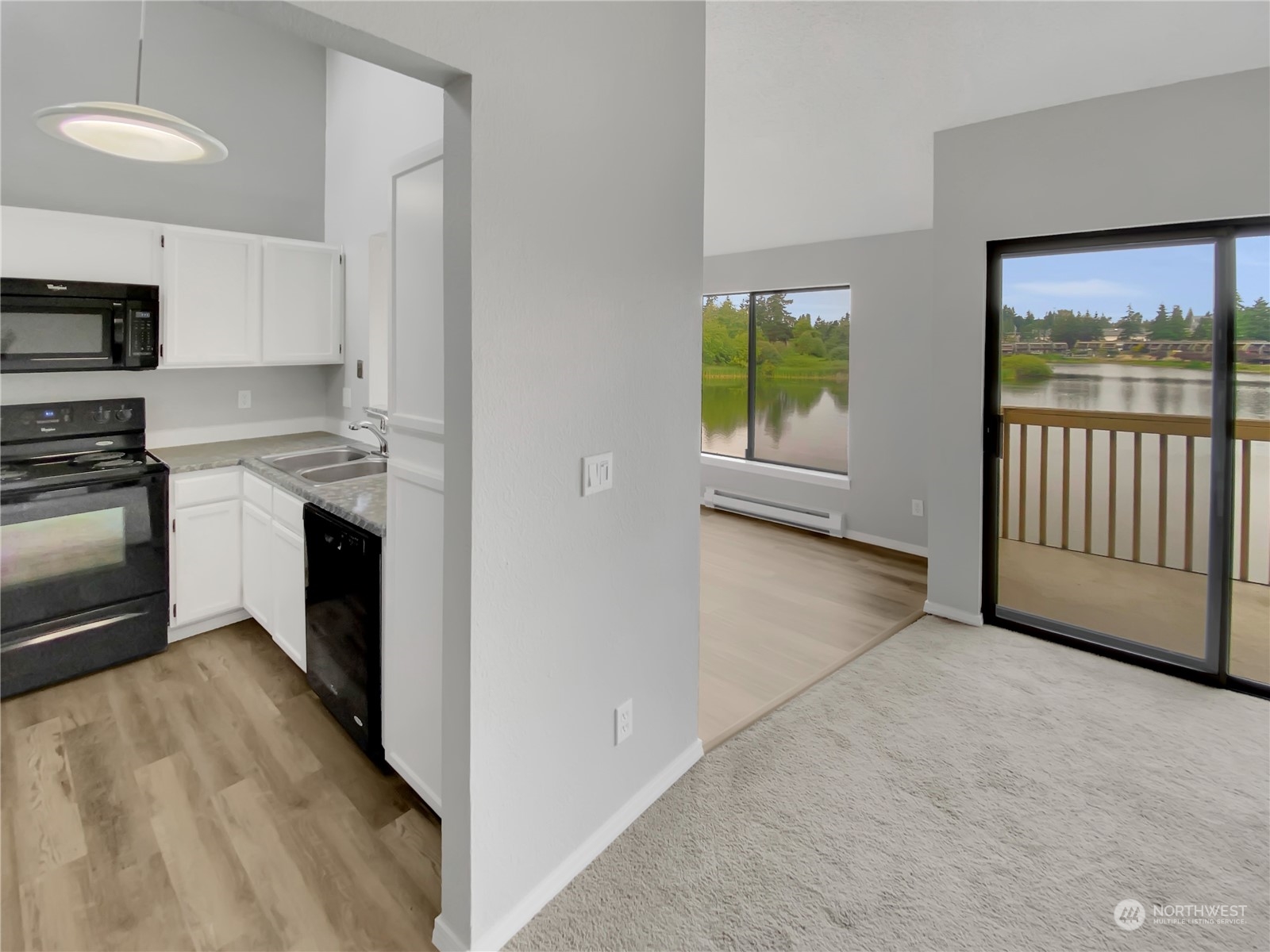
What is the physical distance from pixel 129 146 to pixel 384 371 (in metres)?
1.66

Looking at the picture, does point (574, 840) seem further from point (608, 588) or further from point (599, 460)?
point (599, 460)

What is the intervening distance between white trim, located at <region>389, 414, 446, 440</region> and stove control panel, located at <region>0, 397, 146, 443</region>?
209cm

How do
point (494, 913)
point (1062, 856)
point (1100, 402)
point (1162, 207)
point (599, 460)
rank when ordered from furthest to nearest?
point (1100, 402), point (1162, 207), point (1062, 856), point (599, 460), point (494, 913)

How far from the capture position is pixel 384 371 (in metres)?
3.53

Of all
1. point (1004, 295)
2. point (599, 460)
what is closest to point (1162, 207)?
point (1004, 295)

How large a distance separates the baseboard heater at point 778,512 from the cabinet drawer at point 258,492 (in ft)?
12.6

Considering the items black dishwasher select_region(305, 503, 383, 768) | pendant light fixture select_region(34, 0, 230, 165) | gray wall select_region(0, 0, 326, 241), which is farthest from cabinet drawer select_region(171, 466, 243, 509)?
pendant light fixture select_region(34, 0, 230, 165)

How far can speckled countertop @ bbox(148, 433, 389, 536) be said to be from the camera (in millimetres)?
2137

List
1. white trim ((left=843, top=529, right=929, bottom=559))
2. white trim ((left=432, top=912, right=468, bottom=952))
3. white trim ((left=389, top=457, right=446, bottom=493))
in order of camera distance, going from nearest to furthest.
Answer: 1. white trim ((left=432, top=912, right=468, bottom=952))
2. white trim ((left=389, top=457, right=446, bottom=493))
3. white trim ((left=843, top=529, right=929, bottom=559))

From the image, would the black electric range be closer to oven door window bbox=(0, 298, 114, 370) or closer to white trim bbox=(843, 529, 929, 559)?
oven door window bbox=(0, 298, 114, 370)

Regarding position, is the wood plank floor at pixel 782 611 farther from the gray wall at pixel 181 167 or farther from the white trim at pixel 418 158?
the gray wall at pixel 181 167

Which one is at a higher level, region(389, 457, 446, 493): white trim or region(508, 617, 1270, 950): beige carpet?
region(389, 457, 446, 493): white trim

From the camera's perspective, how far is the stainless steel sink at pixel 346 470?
3.03 meters

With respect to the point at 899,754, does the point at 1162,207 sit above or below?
above
